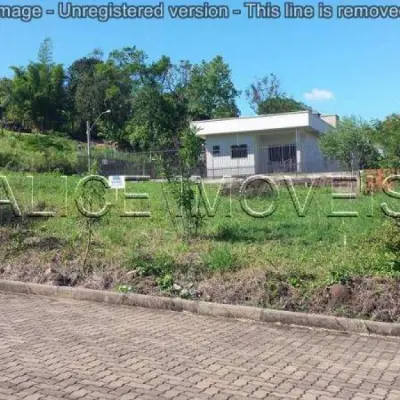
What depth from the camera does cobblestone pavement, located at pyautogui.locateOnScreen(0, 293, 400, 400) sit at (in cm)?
442

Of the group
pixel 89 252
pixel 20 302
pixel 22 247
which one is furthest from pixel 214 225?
pixel 20 302

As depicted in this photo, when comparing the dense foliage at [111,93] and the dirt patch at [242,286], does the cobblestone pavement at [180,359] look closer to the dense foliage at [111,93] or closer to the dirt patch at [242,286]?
the dirt patch at [242,286]

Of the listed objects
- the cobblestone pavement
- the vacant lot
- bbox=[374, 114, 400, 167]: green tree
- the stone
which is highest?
bbox=[374, 114, 400, 167]: green tree

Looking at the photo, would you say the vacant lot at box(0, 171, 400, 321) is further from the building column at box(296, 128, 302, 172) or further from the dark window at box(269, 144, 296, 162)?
the dark window at box(269, 144, 296, 162)

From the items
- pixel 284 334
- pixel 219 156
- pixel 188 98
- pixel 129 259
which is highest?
pixel 188 98

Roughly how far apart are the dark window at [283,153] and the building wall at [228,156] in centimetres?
137

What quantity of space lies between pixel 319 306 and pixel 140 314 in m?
2.33

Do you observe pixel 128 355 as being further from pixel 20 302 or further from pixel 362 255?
pixel 362 255

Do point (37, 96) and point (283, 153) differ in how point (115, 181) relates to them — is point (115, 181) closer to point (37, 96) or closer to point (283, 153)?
point (283, 153)

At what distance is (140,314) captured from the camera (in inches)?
288

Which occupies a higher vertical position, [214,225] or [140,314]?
[214,225]

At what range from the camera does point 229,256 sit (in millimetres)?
8211

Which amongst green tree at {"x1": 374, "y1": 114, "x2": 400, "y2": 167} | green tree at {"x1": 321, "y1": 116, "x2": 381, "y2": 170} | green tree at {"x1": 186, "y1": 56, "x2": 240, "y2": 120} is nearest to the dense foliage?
green tree at {"x1": 186, "y1": 56, "x2": 240, "y2": 120}

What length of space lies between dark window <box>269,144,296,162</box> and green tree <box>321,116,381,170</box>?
122 inches
